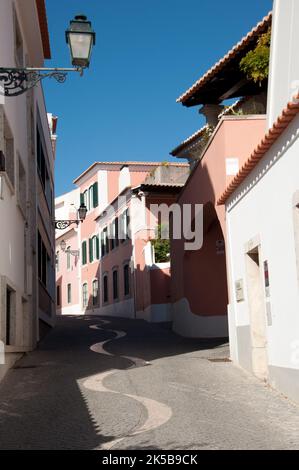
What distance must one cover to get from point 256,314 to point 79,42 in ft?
21.0

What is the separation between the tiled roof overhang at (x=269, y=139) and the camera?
8.40 metres

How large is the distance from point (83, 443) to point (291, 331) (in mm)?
3734

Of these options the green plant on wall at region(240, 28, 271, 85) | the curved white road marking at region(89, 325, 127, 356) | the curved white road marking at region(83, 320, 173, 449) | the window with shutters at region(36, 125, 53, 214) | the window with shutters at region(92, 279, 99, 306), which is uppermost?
the green plant on wall at region(240, 28, 271, 85)

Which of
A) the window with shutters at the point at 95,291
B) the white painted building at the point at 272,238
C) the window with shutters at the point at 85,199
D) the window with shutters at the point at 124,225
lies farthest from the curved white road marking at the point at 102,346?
the window with shutters at the point at 85,199

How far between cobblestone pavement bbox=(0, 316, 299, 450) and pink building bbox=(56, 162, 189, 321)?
13766 millimetres

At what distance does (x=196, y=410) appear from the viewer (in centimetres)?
876

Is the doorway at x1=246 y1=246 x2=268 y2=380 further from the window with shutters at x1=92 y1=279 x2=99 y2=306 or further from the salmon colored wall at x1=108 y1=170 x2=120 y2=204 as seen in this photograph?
the window with shutters at x1=92 y1=279 x2=99 y2=306

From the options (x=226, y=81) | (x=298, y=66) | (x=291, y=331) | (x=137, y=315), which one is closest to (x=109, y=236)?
(x=137, y=315)

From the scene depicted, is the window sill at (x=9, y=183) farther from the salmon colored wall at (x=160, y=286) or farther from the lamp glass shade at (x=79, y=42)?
the salmon colored wall at (x=160, y=286)

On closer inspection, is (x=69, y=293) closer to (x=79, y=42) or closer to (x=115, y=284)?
(x=115, y=284)

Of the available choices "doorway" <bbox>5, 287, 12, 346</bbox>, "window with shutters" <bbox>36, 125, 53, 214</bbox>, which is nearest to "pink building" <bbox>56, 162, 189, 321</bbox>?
"window with shutters" <bbox>36, 125, 53, 214</bbox>

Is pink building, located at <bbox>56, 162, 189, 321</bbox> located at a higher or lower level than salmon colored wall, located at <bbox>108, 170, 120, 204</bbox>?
lower

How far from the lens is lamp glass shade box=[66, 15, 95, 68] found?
7.68m

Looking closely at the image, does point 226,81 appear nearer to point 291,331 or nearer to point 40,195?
point 40,195
